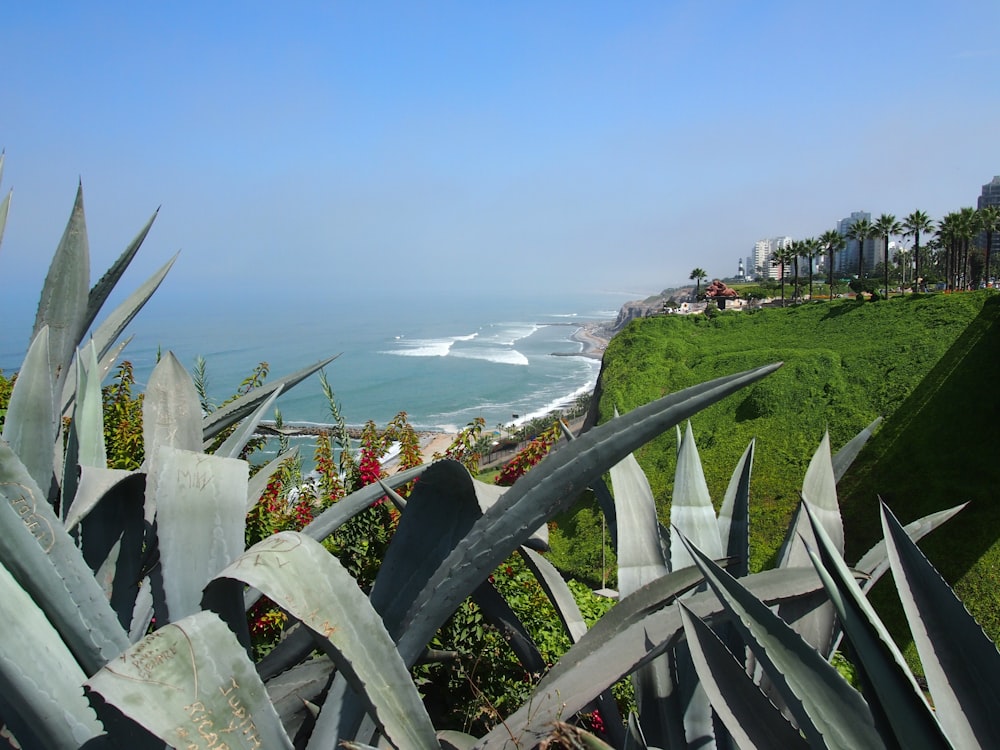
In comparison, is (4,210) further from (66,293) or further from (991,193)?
(991,193)

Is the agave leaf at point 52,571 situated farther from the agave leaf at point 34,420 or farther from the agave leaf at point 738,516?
the agave leaf at point 738,516

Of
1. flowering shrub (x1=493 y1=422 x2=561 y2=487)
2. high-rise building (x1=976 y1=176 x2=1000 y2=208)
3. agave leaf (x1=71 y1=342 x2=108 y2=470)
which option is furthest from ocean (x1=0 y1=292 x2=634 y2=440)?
high-rise building (x1=976 y1=176 x2=1000 y2=208)

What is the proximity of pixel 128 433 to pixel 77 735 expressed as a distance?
3.27 m

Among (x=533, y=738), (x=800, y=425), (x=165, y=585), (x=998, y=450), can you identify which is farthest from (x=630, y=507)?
(x=800, y=425)

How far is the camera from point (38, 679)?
115 cm

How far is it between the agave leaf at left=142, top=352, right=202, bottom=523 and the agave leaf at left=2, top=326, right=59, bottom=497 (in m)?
0.24

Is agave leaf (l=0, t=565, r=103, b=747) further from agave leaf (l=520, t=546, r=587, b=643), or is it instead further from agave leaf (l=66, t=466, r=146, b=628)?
agave leaf (l=520, t=546, r=587, b=643)

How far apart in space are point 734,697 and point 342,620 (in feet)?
2.44

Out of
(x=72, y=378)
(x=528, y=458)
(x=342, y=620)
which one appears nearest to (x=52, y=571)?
(x=342, y=620)

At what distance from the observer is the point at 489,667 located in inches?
115

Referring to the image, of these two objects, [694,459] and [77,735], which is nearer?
[77,735]

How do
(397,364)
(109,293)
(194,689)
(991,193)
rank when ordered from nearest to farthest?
(194,689) < (109,293) < (397,364) < (991,193)

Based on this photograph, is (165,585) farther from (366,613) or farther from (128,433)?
(128,433)

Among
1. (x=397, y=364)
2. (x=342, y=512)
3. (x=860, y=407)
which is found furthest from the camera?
(x=397, y=364)
